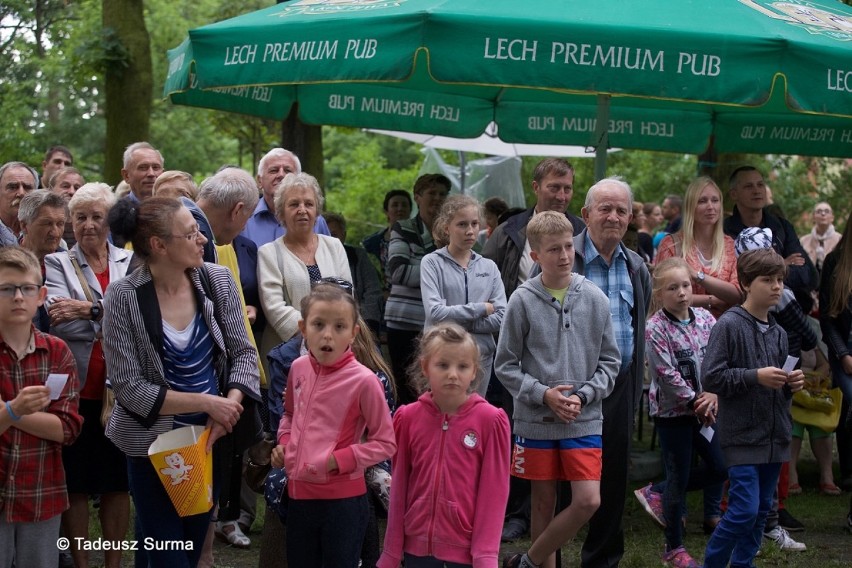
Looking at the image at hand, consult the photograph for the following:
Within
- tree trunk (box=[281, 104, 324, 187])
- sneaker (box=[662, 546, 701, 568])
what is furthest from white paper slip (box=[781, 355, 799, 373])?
tree trunk (box=[281, 104, 324, 187])

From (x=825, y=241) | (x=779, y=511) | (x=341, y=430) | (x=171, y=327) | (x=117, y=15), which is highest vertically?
(x=117, y=15)

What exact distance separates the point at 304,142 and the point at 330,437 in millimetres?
6740

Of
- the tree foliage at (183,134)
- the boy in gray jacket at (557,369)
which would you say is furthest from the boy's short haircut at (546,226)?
the tree foliage at (183,134)

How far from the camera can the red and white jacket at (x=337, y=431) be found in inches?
177

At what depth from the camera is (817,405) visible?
333 inches

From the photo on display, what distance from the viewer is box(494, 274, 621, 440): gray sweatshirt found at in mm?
5543

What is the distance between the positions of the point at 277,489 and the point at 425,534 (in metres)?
0.67

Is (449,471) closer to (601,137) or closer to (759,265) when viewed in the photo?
(759,265)

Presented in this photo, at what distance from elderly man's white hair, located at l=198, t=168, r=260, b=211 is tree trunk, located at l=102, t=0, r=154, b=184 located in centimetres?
702

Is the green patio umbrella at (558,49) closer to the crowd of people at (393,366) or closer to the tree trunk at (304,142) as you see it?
the crowd of people at (393,366)

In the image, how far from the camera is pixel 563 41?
19.1ft

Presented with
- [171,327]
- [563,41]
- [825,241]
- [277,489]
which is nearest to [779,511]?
[563,41]

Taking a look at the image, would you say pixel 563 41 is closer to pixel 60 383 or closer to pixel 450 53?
pixel 450 53

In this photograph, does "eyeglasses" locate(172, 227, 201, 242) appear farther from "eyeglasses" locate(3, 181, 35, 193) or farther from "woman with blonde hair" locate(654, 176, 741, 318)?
"woman with blonde hair" locate(654, 176, 741, 318)
